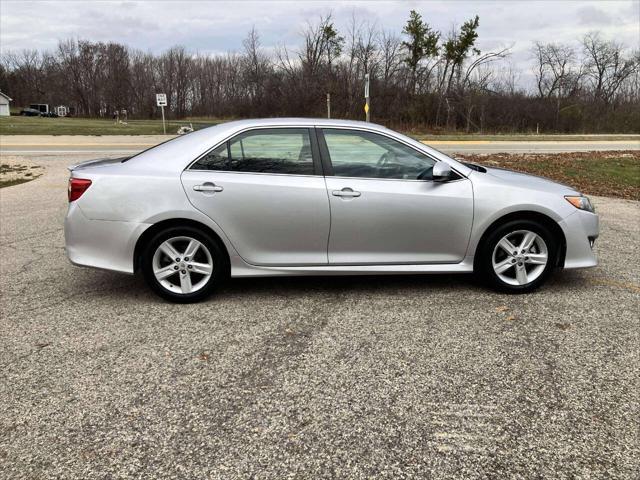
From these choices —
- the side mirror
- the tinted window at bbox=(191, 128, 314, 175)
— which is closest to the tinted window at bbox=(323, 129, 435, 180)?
the side mirror

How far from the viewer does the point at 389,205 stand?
14.8ft

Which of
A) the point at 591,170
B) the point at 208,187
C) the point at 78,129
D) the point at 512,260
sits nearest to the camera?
the point at 208,187

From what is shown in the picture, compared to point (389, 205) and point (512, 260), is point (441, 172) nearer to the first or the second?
point (389, 205)

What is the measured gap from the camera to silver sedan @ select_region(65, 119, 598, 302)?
4387 millimetres

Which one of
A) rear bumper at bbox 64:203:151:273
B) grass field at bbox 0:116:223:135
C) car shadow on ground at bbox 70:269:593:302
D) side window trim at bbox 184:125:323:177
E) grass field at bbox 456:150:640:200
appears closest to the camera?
rear bumper at bbox 64:203:151:273

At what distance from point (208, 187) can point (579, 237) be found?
10.7 feet

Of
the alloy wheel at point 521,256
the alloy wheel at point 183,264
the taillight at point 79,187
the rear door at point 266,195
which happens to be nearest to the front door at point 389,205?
the rear door at point 266,195

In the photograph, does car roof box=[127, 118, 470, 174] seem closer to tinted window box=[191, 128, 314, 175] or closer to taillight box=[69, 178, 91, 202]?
tinted window box=[191, 128, 314, 175]

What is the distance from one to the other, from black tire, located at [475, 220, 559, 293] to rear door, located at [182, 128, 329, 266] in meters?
1.40

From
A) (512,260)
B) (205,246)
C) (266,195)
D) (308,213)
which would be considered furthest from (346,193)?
(512,260)

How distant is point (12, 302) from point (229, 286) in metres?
1.87

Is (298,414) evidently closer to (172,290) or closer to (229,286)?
(172,290)

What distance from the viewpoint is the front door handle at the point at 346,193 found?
446 centimetres

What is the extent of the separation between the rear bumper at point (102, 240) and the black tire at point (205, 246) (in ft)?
0.41
